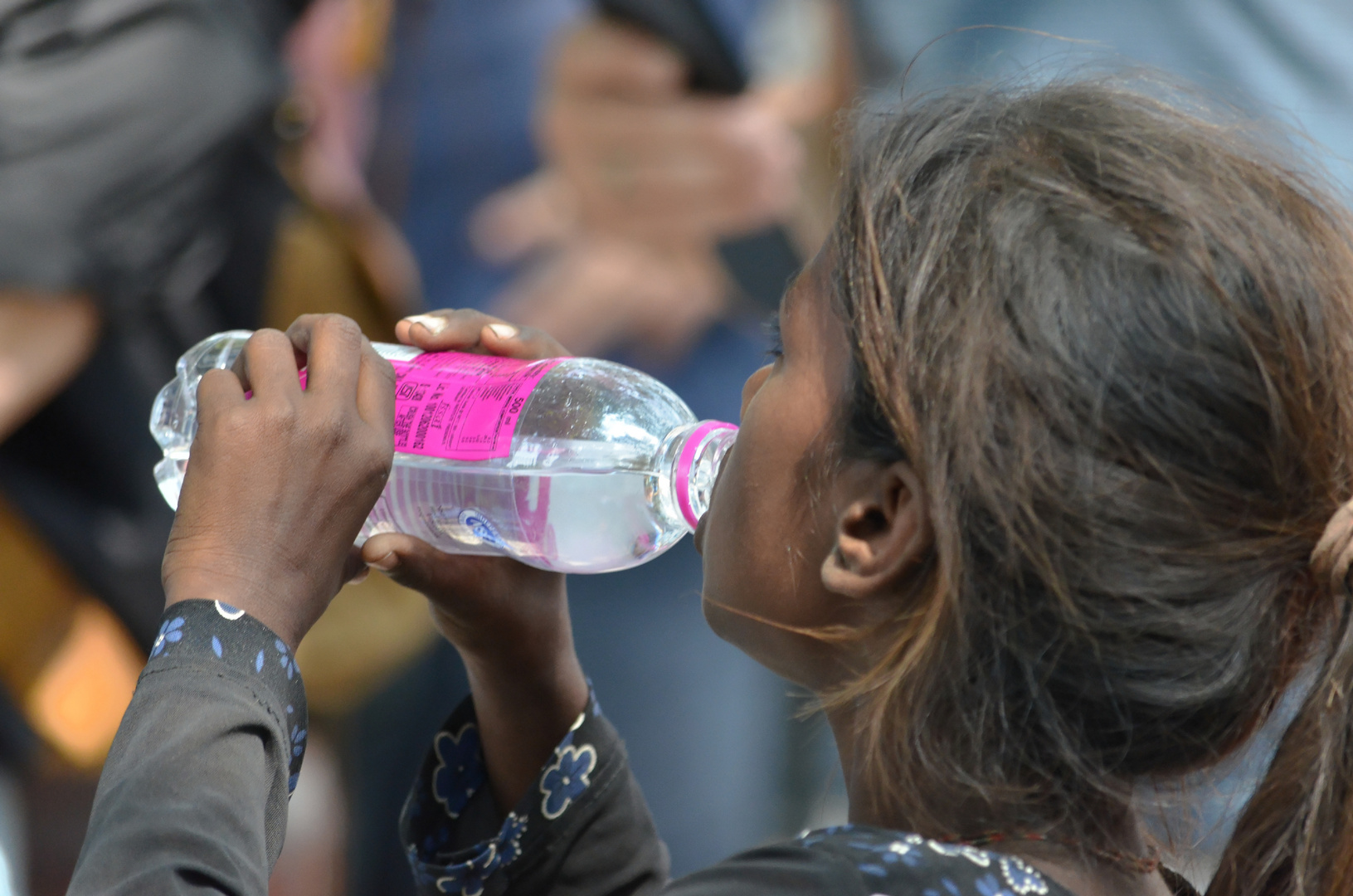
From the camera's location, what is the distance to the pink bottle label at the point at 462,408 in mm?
750

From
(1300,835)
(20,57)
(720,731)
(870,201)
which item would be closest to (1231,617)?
(1300,835)

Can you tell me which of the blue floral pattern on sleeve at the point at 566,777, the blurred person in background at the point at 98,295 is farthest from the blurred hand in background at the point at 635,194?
the blue floral pattern on sleeve at the point at 566,777

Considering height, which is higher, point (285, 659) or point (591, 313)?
point (285, 659)

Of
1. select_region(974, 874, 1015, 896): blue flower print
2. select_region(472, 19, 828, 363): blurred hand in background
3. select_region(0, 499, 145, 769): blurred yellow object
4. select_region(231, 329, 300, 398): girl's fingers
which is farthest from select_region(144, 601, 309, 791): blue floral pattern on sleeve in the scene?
select_region(472, 19, 828, 363): blurred hand in background

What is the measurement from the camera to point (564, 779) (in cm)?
81

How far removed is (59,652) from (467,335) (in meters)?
0.82

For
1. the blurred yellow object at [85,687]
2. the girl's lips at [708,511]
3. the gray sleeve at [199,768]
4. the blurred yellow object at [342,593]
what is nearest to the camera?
the gray sleeve at [199,768]

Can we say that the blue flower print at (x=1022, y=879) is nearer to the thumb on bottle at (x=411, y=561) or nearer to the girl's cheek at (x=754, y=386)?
the girl's cheek at (x=754, y=386)

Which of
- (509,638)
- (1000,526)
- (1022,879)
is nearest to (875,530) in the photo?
(1000,526)

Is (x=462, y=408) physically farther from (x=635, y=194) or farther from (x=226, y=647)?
(x=635, y=194)

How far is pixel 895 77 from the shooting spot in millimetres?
1570

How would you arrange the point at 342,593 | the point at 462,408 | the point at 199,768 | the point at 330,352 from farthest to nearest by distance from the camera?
1. the point at 342,593
2. the point at 462,408
3. the point at 330,352
4. the point at 199,768

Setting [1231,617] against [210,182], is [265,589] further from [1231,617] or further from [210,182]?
[210,182]

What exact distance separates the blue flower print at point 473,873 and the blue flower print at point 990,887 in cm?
35
